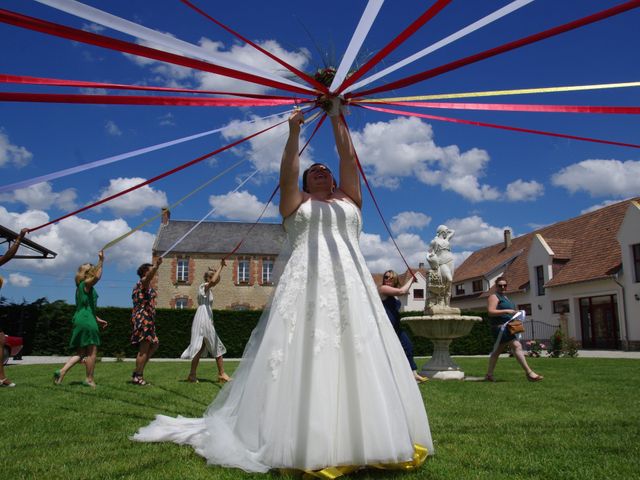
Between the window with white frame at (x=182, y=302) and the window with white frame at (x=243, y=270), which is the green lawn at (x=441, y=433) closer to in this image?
the window with white frame at (x=182, y=302)

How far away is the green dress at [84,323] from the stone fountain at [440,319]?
5.97 m

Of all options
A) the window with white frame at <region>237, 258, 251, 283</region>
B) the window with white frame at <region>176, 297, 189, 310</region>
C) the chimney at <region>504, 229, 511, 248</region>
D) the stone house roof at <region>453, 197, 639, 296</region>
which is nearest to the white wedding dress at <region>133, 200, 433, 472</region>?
the stone house roof at <region>453, 197, 639, 296</region>

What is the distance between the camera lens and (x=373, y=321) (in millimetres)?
3268

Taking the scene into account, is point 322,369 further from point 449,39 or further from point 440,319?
point 440,319

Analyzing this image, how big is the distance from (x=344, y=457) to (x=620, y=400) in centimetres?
489

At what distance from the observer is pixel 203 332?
8477mm

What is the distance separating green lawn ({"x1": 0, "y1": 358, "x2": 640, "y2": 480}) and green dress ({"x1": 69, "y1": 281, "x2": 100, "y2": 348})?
0.67 meters

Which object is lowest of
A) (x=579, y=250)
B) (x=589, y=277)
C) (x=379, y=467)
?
(x=379, y=467)

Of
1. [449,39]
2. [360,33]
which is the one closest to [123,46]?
[360,33]

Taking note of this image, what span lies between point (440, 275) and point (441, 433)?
7280 mm

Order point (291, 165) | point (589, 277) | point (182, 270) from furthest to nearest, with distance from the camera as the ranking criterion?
point (182, 270)
point (589, 277)
point (291, 165)

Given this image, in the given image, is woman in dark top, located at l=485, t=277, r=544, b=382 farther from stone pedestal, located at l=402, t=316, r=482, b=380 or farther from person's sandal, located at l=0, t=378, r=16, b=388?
person's sandal, located at l=0, t=378, r=16, b=388

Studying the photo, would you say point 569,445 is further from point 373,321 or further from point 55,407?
point 55,407

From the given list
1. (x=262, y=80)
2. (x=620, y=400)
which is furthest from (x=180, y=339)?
(x=262, y=80)
